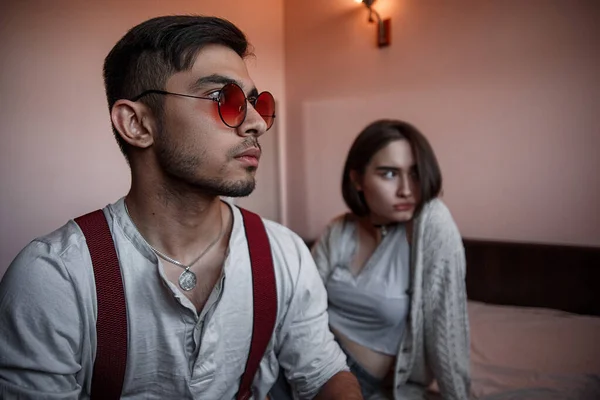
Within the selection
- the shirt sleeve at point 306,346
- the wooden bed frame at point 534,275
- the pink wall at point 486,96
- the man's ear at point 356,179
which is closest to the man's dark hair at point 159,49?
the shirt sleeve at point 306,346

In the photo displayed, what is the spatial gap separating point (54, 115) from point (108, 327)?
1.27 metres

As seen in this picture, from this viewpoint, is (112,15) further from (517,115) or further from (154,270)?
(517,115)

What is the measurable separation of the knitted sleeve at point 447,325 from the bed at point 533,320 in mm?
231

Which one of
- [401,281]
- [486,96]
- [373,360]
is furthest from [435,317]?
[486,96]

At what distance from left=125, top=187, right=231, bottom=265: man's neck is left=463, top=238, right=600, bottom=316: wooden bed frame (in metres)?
1.78

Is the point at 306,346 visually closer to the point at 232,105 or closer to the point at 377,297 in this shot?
the point at 377,297

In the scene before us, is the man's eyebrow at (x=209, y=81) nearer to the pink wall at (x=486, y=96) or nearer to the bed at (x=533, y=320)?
the bed at (x=533, y=320)

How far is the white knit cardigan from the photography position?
1.21m

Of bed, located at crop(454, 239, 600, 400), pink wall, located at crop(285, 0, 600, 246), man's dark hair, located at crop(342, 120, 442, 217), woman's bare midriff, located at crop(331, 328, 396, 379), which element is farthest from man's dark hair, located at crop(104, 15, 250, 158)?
pink wall, located at crop(285, 0, 600, 246)

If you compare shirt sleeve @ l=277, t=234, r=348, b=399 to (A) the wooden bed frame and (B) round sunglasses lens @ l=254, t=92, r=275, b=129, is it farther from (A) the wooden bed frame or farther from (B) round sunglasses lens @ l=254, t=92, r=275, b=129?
(A) the wooden bed frame

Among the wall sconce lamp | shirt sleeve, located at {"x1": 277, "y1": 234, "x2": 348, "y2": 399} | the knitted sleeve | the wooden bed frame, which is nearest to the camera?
shirt sleeve, located at {"x1": 277, "y1": 234, "x2": 348, "y2": 399}

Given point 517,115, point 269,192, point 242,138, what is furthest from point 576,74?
point 269,192

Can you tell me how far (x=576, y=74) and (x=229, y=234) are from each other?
6.40 ft

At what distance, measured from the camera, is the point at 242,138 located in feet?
2.88
